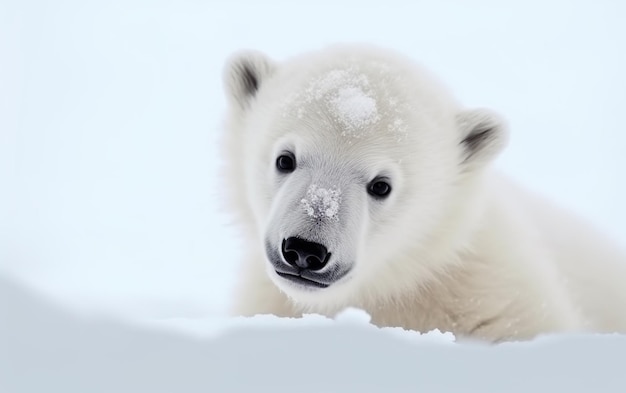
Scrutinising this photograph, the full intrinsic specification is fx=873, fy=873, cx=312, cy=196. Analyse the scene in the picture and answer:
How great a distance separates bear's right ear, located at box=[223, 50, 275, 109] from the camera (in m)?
4.47

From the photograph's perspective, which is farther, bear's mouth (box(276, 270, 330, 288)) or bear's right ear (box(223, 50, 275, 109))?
bear's right ear (box(223, 50, 275, 109))

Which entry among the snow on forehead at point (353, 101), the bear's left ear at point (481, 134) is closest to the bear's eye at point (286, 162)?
the snow on forehead at point (353, 101)

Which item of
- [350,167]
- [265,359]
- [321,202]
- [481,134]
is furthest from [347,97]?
[265,359]

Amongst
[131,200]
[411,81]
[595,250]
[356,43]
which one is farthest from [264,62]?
[131,200]

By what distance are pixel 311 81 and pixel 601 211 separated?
6.70m

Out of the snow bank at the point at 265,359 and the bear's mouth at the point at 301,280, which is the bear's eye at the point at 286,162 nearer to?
the bear's mouth at the point at 301,280

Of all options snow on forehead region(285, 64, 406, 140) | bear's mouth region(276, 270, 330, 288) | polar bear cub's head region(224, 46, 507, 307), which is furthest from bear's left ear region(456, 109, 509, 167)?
bear's mouth region(276, 270, 330, 288)

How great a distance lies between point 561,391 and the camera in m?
2.29

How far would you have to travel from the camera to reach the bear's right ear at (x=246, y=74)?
447cm

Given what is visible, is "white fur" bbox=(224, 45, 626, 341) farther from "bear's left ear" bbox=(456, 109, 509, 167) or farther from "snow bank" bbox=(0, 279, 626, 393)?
"snow bank" bbox=(0, 279, 626, 393)

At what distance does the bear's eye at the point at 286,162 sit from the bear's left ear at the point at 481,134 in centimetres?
92

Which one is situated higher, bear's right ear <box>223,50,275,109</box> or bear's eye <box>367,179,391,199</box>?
bear's right ear <box>223,50,275,109</box>

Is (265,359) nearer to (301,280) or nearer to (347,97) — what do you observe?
(301,280)

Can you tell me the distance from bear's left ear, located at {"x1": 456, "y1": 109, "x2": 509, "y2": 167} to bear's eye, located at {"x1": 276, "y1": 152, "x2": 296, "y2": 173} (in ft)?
3.03
